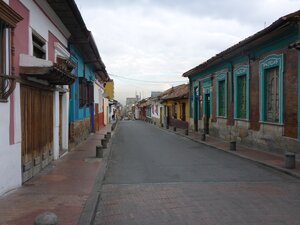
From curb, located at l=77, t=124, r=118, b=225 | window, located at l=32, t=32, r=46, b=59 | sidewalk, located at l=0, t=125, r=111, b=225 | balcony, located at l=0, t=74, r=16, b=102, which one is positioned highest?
window, located at l=32, t=32, r=46, b=59

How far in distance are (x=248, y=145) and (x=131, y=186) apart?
920 centimetres

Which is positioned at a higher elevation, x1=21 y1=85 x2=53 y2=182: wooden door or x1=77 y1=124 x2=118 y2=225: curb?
x1=21 y1=85 x2=53 y2=182: wooden door

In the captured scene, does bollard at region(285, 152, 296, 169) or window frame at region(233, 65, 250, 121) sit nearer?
bollard at region(285, 152, 296, 169)

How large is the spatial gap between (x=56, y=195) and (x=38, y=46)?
12.9ft

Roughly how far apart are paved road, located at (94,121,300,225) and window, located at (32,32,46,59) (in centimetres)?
343

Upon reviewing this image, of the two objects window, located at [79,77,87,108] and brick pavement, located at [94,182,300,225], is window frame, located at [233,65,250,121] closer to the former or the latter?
window, located at [79,77,87,108]

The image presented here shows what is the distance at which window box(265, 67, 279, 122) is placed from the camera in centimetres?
1432

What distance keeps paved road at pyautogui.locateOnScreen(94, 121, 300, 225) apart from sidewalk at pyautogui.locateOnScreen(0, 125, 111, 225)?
36 centimetres

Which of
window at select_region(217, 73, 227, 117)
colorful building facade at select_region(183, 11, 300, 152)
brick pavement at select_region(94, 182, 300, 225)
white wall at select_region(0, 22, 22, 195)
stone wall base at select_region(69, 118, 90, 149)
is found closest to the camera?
brick pavement at select_region(94, 182, 300, 225)

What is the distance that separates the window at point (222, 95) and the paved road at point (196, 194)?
329 inches

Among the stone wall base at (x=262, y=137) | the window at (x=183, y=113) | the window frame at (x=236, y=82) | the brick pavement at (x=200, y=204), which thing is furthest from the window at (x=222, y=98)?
the brick pavement at (x=200, y=204)

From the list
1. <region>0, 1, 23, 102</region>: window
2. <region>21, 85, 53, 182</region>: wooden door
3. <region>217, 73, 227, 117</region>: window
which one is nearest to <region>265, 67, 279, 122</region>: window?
<region>217, 73, 227, 117</region>: window

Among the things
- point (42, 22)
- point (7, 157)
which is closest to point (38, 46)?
point (42, 22)

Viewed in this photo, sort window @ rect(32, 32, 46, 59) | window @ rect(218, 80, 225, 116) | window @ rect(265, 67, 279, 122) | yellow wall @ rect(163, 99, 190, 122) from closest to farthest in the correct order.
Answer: window @ rect(32, 32, 46, 59) → window @ rect(265, 67, 279, 122) → window @ rect(218, 80, 225, 116) → yellow wall @ rect(163, 99, 190, 122)
